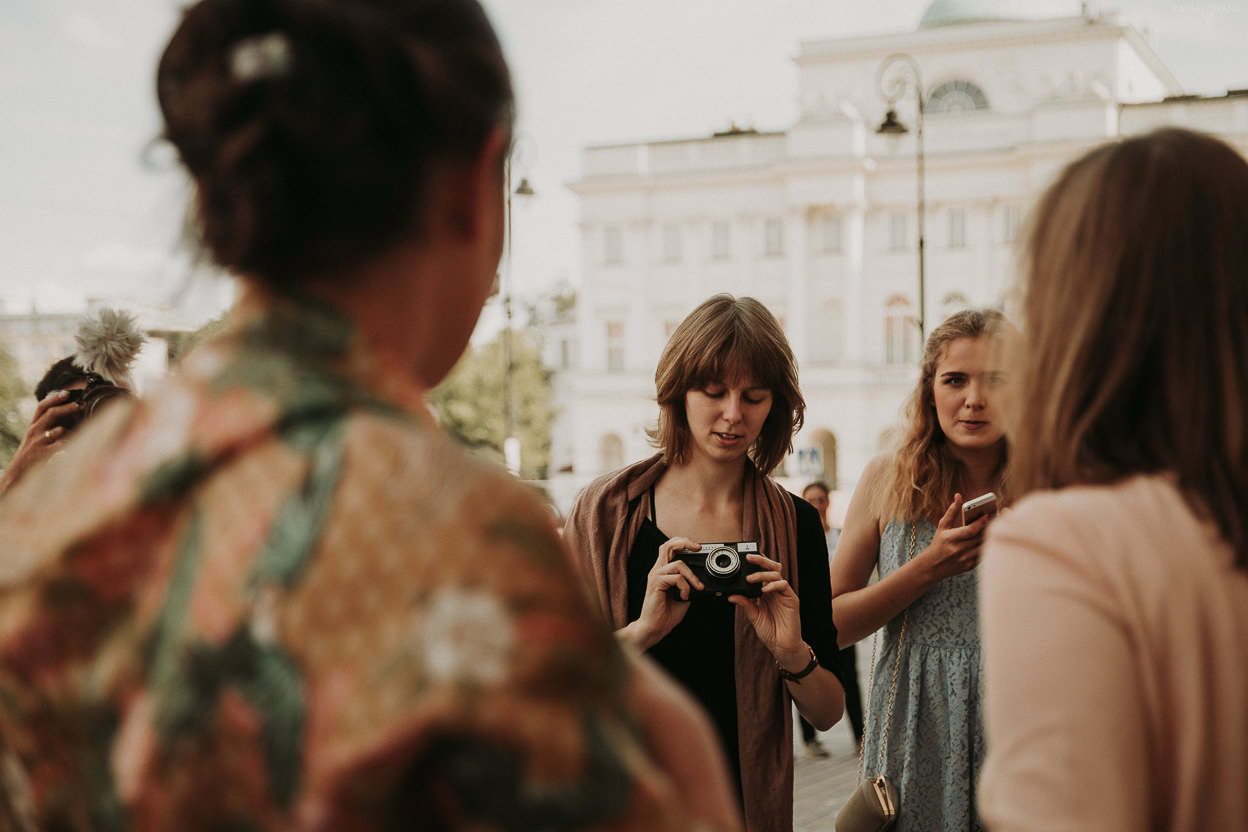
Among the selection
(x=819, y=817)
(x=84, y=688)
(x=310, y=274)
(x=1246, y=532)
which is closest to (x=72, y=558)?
(x=84, y=688)

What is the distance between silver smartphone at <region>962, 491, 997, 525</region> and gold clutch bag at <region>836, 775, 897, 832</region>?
71cm

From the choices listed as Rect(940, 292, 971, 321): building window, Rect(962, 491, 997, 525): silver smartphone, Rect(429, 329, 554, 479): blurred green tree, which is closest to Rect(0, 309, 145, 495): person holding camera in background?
Rect(962, 491, 997, 525): silver smartphone

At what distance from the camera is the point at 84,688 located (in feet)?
3.14

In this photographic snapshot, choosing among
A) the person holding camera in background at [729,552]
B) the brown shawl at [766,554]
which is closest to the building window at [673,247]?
the person holding camera in background at [729,552]

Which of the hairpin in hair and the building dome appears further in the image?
the building dome

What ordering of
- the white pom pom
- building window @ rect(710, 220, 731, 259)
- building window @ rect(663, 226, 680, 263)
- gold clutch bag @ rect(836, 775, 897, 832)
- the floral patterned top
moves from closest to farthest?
the floral patterned top < gold clutch bag @ rect(836, 775, 897, 832) < the white pom pom < building window @ rect(710, 220, 731, 259) < building window @ rect(663, 226, 680, 263)

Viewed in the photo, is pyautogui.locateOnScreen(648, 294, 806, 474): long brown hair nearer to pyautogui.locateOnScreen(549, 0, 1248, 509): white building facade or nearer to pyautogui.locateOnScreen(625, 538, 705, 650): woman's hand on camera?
pyautogui.locateOnScreen(625, 538, 705, 650): woman's hand on camera

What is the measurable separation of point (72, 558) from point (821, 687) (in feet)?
7.72

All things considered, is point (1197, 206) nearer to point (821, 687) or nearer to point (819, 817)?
point (821, 687)

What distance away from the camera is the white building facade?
45.9 m

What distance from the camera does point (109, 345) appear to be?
4512 millimetres

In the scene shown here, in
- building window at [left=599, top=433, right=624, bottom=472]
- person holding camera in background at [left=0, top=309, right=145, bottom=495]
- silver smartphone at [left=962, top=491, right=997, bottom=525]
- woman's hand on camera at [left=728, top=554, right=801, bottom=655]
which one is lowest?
building window at [left=599, top=433, right=624, bottom=472]

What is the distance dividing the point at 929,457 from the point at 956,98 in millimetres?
47318

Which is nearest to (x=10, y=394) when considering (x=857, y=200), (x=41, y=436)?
(x=857, y=200)
